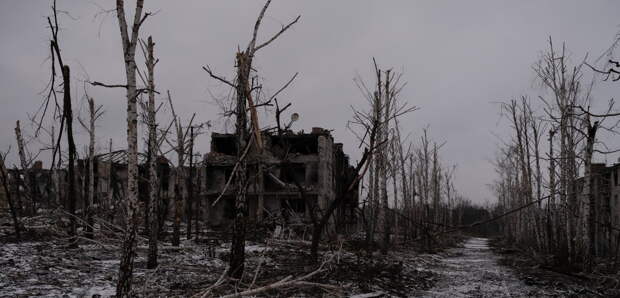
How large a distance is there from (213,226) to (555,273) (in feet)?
71.3

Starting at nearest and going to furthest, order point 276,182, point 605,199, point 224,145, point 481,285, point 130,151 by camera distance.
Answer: point 130,151 < point 481,285 < point 276,182 < point 224,145 < point 605,199

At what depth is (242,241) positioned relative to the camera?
9.61 meters

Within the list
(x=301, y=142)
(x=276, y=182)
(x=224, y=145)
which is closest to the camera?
(x=276, y=182)

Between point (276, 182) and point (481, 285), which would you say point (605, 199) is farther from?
point (481, 285)

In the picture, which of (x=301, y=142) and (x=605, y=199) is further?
(x=605, y=199)

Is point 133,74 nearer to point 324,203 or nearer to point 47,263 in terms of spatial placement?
point 47,263

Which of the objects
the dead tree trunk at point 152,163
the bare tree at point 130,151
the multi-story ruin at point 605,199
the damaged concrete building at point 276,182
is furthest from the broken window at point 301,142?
the bare tree at point 130,151

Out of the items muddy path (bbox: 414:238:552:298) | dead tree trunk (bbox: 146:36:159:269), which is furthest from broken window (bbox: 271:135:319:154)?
dead tree trunk (bbox: 146:36:159:269)

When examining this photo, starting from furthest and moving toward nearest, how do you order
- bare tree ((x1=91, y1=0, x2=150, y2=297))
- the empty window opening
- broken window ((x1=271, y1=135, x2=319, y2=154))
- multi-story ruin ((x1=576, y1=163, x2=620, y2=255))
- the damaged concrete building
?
the empty window opening
broken window ((x1=271, y1=135, x2=319, y2=154))
multi-story ruin ((x1=576, y1=163, x2=620, y2=255))
the damaged concrete building
bare tree ((x1=91, y1=0, x2=150, y2=297))

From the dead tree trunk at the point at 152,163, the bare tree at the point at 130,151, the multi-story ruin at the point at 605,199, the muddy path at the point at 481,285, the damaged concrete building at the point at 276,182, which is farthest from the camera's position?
the multi-story ruin at the point at 605,199

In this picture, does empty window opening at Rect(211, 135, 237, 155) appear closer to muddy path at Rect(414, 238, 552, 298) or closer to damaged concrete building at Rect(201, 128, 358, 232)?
damaged concrete building at Rect(201, 128, 358, 232)

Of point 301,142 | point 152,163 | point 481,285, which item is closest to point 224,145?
point 301,142

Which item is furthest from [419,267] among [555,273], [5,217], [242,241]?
[5,217]

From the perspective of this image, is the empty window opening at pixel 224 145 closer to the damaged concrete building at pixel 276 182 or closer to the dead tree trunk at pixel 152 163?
the damaged concrete building at pixel 276 182
